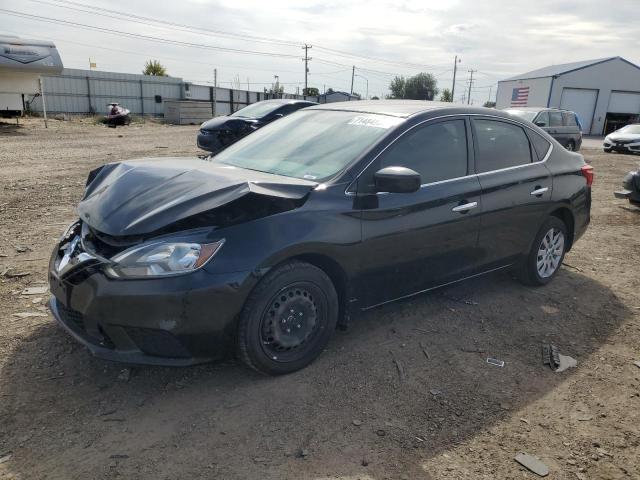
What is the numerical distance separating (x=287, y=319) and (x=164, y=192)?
1.07 meters

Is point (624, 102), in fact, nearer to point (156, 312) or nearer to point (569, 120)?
point (569, 120)

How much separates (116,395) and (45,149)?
1330cm

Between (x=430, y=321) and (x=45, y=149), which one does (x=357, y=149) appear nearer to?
(x=430, y=321)

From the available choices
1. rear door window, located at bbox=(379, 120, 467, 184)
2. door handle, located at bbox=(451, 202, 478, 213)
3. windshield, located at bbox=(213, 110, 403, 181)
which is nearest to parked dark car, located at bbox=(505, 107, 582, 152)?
rear door window, located at bbox=(379, 120, 467, 184)

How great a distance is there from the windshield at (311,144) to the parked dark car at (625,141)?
20.1 meters

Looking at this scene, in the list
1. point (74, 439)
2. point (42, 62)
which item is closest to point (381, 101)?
point (74, 439)

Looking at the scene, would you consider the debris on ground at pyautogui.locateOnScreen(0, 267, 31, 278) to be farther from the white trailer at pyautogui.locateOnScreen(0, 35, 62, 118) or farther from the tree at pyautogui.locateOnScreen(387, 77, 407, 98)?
the tree at pyautogui.locateOnScreen(387, 77, 407, 98)

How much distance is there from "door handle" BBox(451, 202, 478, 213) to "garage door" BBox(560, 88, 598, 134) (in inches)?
1586

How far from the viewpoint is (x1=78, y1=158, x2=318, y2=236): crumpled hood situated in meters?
2.86

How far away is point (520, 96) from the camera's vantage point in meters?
42.7

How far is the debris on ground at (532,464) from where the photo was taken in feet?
8.28

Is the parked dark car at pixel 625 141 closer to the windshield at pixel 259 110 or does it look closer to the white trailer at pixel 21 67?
the windshield at pixel 259 110

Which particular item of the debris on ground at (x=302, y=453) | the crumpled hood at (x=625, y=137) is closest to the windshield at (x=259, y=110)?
the debris on ground at (x=302, y=453)

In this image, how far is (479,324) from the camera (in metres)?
4.10
